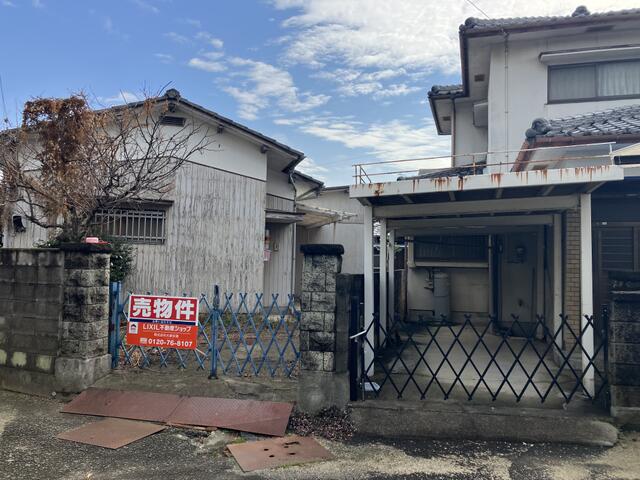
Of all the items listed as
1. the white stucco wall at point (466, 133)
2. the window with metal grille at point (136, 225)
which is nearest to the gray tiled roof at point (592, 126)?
the white stucco wall at point (466, 133)

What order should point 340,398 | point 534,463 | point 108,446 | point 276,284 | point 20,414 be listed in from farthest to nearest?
1. point 276,284
2. point 20,414
3. point 340,398
4. point 108,446
5. point 534,463

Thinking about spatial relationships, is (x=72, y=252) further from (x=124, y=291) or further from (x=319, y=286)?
(x=124, y=291)

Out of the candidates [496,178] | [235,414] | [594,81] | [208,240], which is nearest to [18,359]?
[235,414]

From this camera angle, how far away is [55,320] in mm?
5629

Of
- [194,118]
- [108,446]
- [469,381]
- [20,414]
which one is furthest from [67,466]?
[194,118]

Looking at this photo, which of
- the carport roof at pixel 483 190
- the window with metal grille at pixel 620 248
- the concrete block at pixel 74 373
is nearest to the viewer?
the carport roof at pixel 483 190

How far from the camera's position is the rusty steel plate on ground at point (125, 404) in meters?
4.90

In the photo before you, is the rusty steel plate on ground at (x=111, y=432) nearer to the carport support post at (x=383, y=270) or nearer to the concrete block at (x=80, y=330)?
the concrete block at (x=80, y=330)

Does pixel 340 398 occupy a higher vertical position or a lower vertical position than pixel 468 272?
lower

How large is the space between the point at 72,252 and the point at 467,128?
11.6 meters

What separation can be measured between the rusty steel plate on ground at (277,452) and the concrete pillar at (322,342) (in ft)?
1.61

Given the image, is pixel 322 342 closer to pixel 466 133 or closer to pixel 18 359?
pixel 18 359

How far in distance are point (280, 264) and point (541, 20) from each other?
8.85 meters

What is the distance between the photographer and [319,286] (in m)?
4.76
